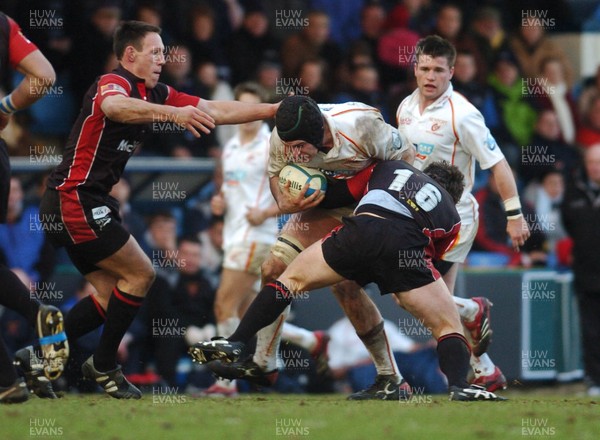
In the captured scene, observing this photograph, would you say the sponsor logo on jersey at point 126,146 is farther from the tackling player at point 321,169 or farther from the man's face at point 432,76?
the man's face at point 432,76

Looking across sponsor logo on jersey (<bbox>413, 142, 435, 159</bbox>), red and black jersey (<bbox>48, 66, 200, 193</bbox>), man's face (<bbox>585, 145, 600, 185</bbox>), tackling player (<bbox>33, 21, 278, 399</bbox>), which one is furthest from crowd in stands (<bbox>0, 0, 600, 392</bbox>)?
sponsor logo on jersey (<bbox>413, 142, 435, 159</bbox>)

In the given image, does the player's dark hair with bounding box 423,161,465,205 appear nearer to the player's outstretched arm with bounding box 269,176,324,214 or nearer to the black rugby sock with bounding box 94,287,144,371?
the player's outstretched arm with bounding box 269,176,324,214

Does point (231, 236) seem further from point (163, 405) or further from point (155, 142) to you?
point (163, 405)

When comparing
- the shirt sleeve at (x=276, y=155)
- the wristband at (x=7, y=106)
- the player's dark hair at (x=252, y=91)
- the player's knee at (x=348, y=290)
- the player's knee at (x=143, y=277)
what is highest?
the player's dark hair at (x=252, y=91)

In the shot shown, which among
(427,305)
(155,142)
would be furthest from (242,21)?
(427,305)

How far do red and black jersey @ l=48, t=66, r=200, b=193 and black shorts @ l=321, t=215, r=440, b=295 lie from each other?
5.10ft

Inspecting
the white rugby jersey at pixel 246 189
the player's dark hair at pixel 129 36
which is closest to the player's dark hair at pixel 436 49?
the player's dark hair at pixel 129 36

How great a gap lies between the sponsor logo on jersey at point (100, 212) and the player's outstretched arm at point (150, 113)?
0.66 metres

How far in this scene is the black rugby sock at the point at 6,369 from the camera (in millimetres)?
7414

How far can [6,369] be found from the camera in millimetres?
7438

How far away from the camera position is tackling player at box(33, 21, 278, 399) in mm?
8141

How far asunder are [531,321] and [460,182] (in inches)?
169

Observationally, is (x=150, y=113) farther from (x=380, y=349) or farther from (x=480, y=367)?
(x=480, y=367)

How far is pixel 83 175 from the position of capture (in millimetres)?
8156
